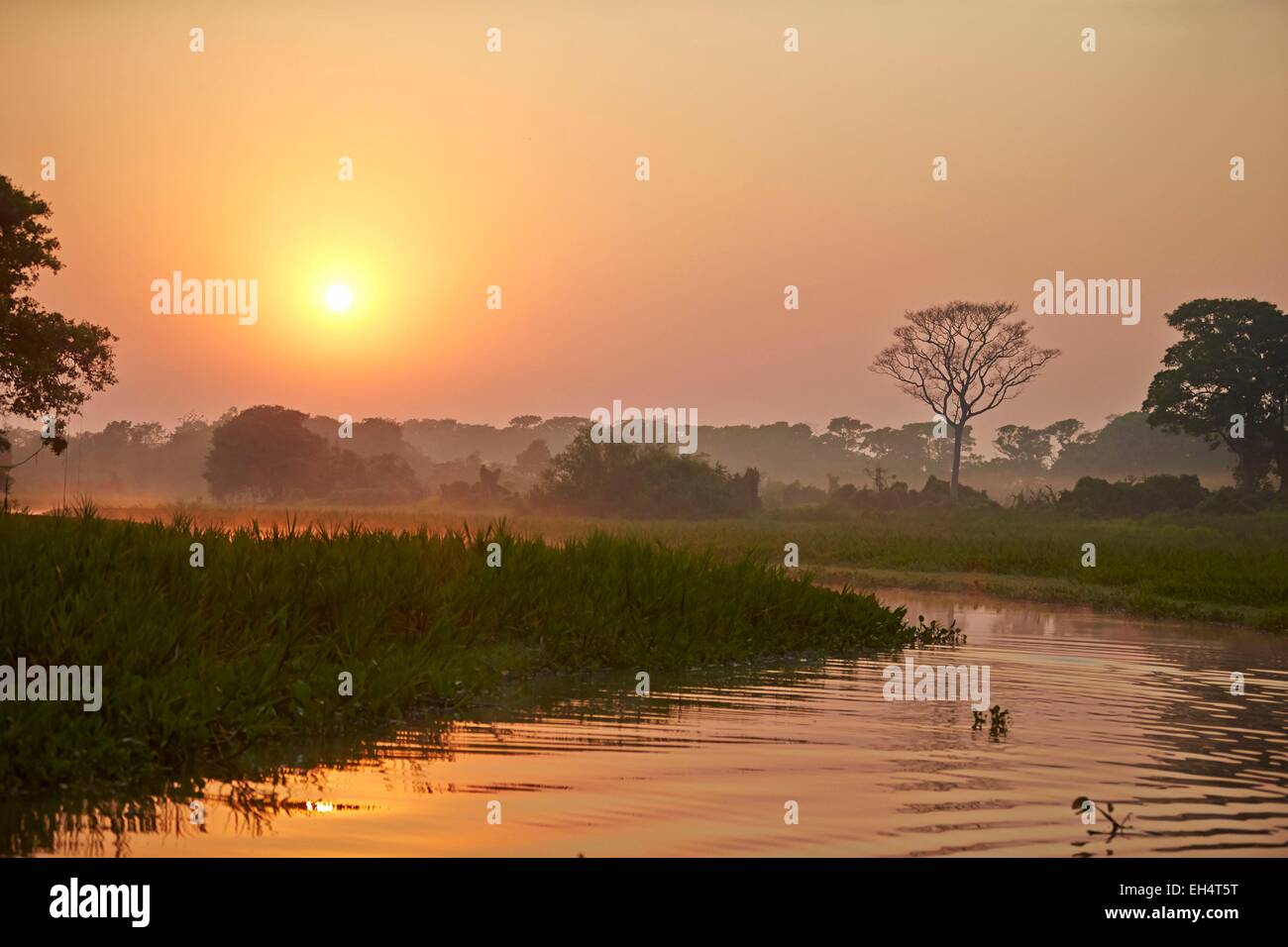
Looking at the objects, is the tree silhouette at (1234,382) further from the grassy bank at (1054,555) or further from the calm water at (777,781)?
the calm water at (777,781)

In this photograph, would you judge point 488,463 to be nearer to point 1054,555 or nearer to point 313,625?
point 1054,555

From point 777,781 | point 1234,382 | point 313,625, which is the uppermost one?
point 1234,382

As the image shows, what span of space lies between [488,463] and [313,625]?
6065 inches

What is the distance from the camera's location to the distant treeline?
84750mm

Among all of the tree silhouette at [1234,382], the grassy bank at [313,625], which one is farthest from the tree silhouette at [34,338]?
the tree silhouette at [1234,382]

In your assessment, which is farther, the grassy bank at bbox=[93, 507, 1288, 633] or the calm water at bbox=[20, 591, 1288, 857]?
the grassy bank at bbox=[93, 507, 1288, 633]

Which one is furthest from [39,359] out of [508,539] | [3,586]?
[3,586]

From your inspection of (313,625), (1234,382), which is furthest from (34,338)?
(1234,382)

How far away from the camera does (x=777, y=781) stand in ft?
31.8

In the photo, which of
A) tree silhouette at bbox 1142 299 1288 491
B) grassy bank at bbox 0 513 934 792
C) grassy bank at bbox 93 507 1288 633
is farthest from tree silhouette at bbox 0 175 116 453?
tree silhouette at bbox 1142 299 1288 491

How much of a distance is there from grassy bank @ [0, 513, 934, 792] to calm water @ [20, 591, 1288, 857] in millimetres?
800

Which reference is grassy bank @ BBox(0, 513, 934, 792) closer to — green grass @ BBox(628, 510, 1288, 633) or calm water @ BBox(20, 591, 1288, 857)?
calm water @ BBox(20, 591, 1288, 857)

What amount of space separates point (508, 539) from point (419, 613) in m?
3.19

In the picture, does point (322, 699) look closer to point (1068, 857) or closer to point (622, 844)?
point (622, 844)
